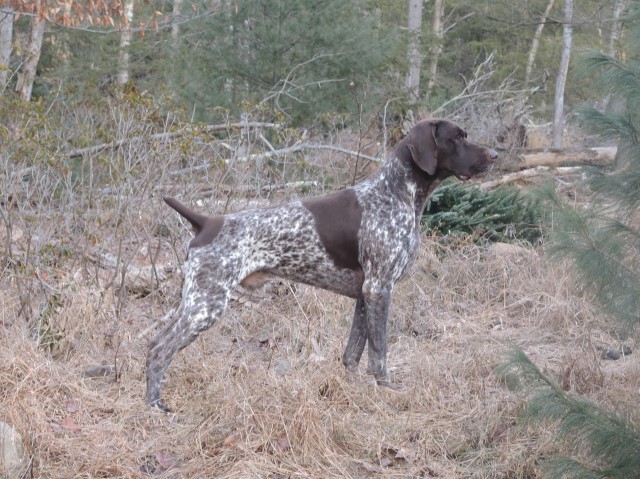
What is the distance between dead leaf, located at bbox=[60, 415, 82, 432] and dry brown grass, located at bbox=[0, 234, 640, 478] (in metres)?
0.01

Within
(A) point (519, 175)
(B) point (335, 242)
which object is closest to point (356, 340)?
(B) point (335, 242)

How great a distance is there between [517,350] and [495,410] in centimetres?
124

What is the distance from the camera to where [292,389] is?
5.13 m

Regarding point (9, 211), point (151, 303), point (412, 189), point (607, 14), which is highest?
point (607, 14)

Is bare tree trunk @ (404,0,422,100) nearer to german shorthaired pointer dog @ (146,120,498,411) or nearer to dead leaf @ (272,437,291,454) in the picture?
german shorthaired pointer dog @ (146,120,498,411)

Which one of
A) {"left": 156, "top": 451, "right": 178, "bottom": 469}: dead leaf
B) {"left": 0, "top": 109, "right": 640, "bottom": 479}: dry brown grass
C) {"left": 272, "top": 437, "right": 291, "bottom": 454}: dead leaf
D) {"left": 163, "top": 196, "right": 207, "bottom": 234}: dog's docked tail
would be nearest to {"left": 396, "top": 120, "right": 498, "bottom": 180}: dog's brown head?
{"left": 0, "top": 109, "right": 640, "bottom": 479}: dry brown grass

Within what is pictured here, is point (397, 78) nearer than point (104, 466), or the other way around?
point (104, 466)

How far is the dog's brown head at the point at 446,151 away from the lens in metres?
5.89

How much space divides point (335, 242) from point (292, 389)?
1146 mm

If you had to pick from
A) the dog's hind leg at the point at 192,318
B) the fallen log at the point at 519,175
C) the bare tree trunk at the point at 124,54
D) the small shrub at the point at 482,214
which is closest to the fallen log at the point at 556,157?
the fallen log at the point at 519,175

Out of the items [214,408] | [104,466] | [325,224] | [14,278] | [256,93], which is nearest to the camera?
[104,466]

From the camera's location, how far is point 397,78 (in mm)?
14617

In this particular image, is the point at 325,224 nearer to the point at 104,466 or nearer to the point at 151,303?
the point at 104,466

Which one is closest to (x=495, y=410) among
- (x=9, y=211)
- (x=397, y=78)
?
(x=9, y=211)
